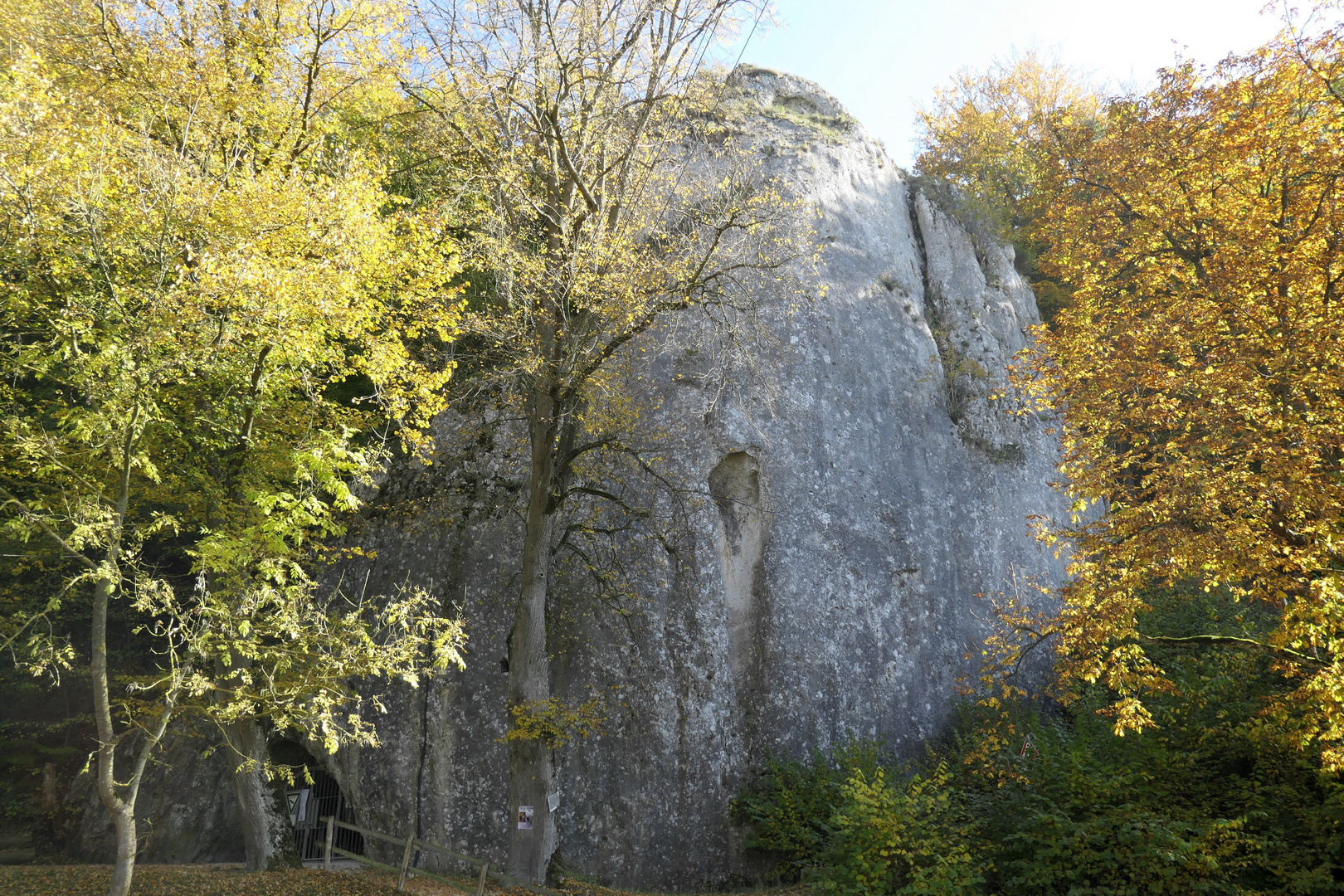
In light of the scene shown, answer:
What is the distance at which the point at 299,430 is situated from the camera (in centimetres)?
1100

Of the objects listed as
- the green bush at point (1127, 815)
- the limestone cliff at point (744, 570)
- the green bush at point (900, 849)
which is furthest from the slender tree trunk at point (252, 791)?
the green bush at point (1127, 815)

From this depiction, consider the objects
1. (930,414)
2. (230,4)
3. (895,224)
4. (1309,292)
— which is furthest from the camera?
(895,224)

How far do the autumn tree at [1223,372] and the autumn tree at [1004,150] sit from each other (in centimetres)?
1087

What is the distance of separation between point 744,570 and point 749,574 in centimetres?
12

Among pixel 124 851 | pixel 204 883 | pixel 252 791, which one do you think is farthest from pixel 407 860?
pixel 124 851

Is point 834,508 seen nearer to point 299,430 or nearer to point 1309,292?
point 1309,292

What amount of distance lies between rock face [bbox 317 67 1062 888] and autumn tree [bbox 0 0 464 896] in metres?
2.82

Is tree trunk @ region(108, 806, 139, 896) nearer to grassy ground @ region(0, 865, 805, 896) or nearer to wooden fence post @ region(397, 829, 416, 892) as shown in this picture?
grassy ground @ region(0, 865, 805, 896)

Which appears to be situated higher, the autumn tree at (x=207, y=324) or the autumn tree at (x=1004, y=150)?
the autumn tree at (x=1004, y=150)

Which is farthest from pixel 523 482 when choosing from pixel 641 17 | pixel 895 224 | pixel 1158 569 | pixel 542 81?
pixel 895 224

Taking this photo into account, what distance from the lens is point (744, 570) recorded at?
46.5 feet

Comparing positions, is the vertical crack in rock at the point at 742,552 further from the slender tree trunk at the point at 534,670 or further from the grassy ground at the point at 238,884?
the slender tree trunk at the point at 534,670

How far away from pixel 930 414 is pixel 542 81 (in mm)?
11608

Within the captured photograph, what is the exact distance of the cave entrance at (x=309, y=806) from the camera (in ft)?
48.6
